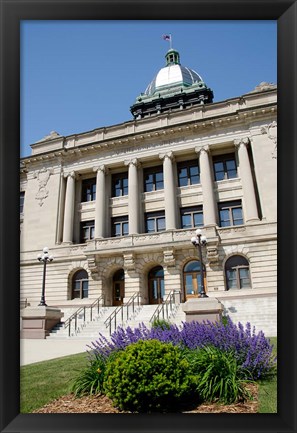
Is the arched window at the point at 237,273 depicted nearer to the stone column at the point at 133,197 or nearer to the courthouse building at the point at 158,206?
the courthouse building at the point at 158,206

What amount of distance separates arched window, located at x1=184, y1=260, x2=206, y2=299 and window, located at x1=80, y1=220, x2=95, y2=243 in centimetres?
899

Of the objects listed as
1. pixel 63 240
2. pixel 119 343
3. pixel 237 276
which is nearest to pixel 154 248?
pixel 237 276

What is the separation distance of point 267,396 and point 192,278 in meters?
19.0

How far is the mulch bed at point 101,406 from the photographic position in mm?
3926

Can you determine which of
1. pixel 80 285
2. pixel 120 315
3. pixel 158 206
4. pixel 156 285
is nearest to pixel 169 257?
pixel 156 285

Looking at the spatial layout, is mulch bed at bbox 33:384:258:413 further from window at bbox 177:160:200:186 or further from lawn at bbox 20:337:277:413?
window at bbox 177:160:200:186

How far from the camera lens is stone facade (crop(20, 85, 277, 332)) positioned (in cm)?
2227

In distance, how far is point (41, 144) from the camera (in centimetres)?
2795

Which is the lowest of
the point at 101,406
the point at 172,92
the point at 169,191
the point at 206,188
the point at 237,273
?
the point at 237,273

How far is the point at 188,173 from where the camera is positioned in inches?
1046

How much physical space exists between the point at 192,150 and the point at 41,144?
13401mm

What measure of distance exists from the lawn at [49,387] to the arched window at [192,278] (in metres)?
16.4

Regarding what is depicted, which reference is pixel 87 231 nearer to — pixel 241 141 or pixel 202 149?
pixel 202 149
